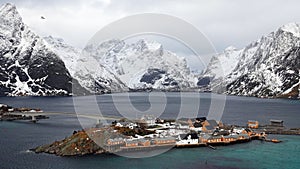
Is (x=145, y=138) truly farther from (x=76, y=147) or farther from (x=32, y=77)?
(x=32, y=77)

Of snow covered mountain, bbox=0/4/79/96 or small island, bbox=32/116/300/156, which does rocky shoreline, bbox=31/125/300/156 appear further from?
snow covered mountain, bbox=0/4/79/96

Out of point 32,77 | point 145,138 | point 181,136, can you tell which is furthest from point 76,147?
point 32,77

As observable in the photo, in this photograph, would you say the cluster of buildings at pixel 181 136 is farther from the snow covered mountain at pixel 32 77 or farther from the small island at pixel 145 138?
the snow covered mountain at pixel 32 77

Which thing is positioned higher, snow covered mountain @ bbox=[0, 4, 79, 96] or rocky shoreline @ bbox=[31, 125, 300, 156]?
snow covered mountain @ bbox=[0, 4, 79, 96]

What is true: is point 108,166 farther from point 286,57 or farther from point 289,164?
point 286,57

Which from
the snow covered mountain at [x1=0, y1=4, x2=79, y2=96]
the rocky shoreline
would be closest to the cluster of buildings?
the rocky shoreline

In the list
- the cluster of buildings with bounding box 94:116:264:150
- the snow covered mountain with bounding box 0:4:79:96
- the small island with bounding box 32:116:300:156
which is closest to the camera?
the small island with bounding box 32:116:300:156

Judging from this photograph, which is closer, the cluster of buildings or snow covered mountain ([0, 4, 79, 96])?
the cluster of buildings
